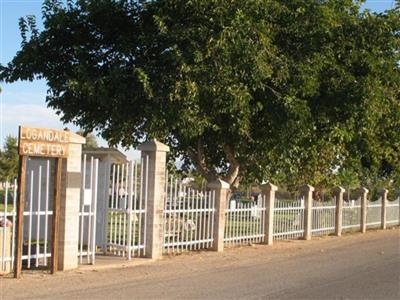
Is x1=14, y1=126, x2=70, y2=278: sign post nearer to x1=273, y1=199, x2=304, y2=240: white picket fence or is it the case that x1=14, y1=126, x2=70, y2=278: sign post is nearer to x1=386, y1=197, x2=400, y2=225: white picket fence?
x1=273, y1=199, x2=304, y2=240: white picket fence

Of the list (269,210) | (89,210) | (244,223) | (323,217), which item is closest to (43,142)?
(89,210)

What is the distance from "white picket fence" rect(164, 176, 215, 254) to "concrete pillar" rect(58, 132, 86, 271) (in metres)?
2.90

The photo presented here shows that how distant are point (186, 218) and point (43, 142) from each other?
485 cm

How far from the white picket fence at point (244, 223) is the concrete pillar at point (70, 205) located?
16.8ft

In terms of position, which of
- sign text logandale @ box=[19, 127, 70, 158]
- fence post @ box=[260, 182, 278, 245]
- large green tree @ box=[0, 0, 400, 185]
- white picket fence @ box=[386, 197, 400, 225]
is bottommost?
white picket fence @ box=[386, 197, 400, 225]

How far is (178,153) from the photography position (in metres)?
18.4

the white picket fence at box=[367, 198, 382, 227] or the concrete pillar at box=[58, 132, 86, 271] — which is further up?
the concrete pillar at box=[58, 132, 86, 271]

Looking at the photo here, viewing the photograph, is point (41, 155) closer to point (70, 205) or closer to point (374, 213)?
point (70, 205)

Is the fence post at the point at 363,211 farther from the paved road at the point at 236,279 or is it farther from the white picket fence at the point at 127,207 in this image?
the white picket fence at the point at 127,207

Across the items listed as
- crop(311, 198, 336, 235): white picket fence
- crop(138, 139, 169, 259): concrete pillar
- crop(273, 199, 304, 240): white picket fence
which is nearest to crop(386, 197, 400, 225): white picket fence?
crop(311, 198, 336, 235): white picket fence

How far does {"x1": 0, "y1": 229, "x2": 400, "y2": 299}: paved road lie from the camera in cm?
904

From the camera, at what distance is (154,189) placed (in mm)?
12617

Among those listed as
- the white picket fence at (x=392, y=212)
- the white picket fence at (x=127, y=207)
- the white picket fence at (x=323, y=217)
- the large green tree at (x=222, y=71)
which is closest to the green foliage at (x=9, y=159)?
the white picket fence at (x=392, y=212)

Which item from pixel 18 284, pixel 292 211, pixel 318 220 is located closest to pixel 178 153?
pixel 292 211
